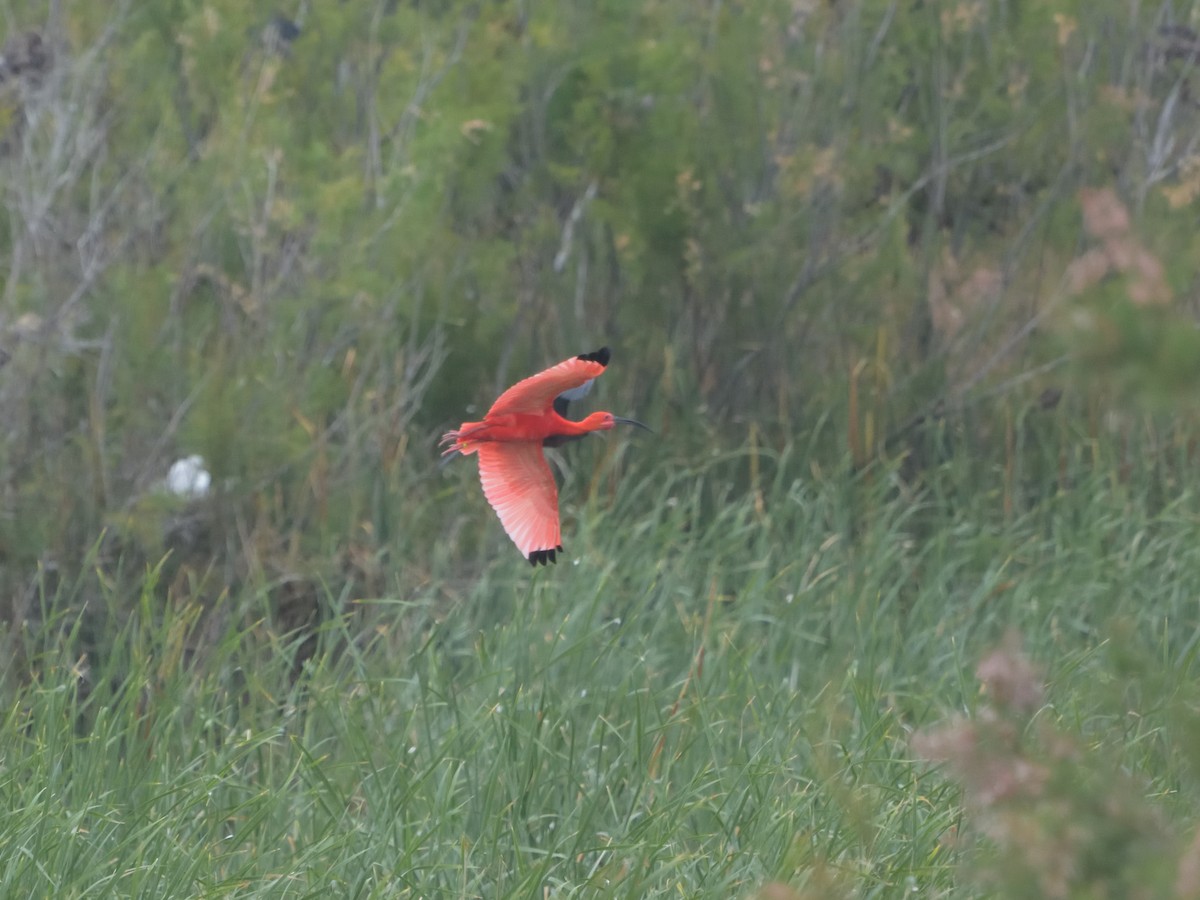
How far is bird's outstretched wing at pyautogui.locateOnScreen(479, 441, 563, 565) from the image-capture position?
2.33m

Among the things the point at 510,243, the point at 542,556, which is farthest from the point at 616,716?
the point at 510,243

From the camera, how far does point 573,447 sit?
4.80 meters

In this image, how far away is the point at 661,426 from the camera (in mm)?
4879

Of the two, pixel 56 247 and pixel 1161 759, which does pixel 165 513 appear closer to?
pixel 56 247

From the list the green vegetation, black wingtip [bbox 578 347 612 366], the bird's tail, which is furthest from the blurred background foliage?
black wingtip [bbox 578 347 612 366]

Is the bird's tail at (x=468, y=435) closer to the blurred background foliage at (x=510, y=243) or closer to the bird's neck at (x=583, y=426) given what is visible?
the bird's neck at (x=583, y=426)

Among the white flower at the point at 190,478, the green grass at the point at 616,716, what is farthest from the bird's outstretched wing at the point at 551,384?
the white flower at the point at 190,478

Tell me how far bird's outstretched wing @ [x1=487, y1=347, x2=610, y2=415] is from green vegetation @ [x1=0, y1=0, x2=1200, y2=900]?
29.4 inches

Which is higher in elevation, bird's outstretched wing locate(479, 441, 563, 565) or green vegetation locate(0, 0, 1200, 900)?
bird's outstretched wing locate(479, 441, 563, 565)

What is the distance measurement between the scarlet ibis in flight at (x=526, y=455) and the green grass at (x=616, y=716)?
1.61 ft

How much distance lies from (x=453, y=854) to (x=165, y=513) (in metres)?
1.53

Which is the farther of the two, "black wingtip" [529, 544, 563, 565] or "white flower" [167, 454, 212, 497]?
"white flower" [167, 454, 212, 497]

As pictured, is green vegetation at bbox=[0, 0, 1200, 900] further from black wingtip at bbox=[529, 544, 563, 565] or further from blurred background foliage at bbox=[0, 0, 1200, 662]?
black wingtip at bbox=[529, 544, 563, 565]

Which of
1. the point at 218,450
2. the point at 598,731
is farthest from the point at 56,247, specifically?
the point at 598,731
